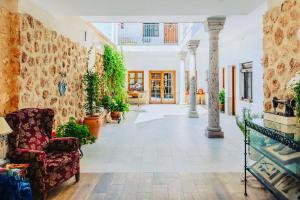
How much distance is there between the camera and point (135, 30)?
56.9ft

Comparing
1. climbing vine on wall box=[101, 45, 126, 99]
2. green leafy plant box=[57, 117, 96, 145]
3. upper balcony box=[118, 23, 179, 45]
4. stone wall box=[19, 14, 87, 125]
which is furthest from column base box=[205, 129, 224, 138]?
upper balcony box=[118, 23, 179, 45]

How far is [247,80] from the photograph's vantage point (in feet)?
35.9

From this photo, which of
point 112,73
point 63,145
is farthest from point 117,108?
point 63,145

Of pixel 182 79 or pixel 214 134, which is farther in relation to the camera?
pixel 182 79

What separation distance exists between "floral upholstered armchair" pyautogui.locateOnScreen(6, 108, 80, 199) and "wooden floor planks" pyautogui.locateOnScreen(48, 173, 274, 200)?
0.21 meters

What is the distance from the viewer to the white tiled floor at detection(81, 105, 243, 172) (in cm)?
496

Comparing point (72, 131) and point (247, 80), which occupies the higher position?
point (247, 80)

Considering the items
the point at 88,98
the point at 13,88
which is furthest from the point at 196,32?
the point at 13,88

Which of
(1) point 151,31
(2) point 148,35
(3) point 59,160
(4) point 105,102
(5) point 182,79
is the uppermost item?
(1) point 151,31

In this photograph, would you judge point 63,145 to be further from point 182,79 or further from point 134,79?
point 134,79

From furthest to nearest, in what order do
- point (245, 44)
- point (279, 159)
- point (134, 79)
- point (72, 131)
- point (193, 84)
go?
point (134, 79) < point (193, 84) < point (245, 44) < point (72, 131) < point (279, 159)

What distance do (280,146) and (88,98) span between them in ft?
17.6

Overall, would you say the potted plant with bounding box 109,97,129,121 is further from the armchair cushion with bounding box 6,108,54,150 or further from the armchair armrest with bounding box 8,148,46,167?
the armchair armrest with bounding box 8,148,46,167

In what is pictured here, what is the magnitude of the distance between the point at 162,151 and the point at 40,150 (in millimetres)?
2588
